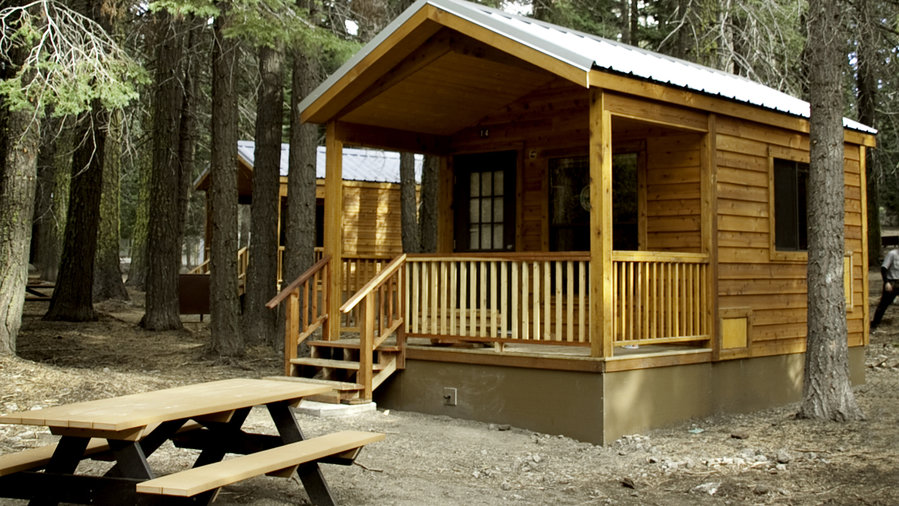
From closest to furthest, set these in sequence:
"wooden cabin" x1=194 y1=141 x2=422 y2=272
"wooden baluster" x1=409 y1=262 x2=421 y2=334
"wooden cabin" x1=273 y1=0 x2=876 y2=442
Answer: "wooden cabin" x1=273 y1=0 x2=876 y2=442 → "wooden baluster" x1=409 y1=262 x2=421 y2=334 → "wooden cabin" x1=194 y1=141 x2=422 y2=272

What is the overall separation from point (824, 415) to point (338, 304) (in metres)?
5.15

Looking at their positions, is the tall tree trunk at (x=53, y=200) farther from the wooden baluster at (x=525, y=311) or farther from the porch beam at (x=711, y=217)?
the porch beam at (x=711, y=217)

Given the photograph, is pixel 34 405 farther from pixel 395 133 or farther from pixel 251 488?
pixel 395 133

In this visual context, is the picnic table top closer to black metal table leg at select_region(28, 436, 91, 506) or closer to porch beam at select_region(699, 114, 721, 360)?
black metal table leg at select_region(28, 436, 91, 506)

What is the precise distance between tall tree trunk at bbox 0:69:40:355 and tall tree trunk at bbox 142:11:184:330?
5.40m

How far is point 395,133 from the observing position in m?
11.1

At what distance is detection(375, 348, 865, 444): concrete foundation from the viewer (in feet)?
26.8

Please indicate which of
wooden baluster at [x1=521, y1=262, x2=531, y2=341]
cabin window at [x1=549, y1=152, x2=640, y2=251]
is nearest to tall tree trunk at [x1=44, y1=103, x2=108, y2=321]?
cabin window at [x1=549, y1=152, x2=640, y2=251]

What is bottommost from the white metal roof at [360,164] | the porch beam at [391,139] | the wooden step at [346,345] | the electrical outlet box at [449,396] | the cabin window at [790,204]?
the electrical outlet box at [449,396]

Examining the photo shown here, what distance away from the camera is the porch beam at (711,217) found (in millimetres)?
9422

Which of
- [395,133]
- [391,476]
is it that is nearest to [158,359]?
[395,133]

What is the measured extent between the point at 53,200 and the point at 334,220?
14982 mm

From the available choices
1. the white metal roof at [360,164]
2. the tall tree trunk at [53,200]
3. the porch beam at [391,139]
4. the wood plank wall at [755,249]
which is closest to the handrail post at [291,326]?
the porch beam at [391,139]

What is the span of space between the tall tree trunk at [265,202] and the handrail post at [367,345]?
16.6 ft
